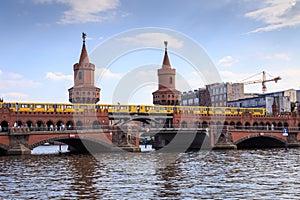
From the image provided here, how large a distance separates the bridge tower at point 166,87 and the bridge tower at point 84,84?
21692 millimetres

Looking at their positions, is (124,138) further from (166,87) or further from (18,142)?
(166,87)

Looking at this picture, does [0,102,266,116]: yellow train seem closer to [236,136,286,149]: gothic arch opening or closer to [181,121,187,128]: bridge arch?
[181,121,187,128]: bridge arch

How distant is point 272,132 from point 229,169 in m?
56.5

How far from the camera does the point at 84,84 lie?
112m

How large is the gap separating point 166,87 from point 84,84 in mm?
28186

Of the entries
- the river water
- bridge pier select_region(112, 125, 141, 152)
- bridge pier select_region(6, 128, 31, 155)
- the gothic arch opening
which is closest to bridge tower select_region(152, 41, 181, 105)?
the gothic arch opening

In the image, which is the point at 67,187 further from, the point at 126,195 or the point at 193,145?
the point at 193,145

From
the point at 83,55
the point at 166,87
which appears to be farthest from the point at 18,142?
the point at 166,87

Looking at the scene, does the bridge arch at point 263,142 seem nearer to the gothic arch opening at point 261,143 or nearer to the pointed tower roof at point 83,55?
the gothic arch opening at point 261,143

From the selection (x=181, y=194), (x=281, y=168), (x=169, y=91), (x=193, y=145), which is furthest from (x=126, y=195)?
(x=169, y=91)

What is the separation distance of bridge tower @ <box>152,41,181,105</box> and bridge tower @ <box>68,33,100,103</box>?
21.7 metres

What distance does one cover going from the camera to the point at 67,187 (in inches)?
1350

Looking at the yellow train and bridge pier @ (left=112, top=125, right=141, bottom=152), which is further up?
the yellow train

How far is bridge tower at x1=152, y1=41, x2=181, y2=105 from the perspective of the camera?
126750mm
